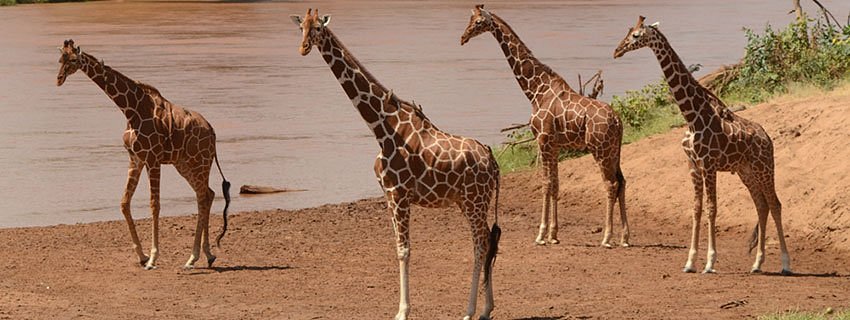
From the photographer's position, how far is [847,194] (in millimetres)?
16172

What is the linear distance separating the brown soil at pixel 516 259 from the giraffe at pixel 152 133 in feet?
2.69

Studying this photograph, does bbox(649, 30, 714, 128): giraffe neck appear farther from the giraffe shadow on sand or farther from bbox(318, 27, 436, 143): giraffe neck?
the giraffe shadow on sand

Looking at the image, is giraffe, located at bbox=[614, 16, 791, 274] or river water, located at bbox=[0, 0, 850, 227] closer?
giraffe, located at bbox=[614, 16, 791, 274]

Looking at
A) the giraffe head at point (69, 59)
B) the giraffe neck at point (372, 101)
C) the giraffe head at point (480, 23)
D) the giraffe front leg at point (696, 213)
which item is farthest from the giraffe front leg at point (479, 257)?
the giraffe head at point (69, 59)

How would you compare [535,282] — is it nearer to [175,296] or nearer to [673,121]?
[175,296]

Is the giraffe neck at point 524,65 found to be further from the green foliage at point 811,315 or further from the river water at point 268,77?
the river water at point 268,77

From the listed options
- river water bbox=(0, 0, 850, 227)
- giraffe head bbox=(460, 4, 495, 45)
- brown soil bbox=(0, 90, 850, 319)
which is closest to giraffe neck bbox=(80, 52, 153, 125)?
brown soil bbox=(0, 90, 850, 319)

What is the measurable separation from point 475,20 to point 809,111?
493 cm

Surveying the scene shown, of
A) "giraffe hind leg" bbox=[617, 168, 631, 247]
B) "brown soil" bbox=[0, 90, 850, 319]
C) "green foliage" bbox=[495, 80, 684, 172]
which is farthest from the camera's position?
"green foliage" bbox=[495, 80, 684, 172]

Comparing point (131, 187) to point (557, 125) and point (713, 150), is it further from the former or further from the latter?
point (713, 150)

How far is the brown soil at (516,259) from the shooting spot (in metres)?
12.6

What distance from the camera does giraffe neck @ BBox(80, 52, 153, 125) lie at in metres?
14.3

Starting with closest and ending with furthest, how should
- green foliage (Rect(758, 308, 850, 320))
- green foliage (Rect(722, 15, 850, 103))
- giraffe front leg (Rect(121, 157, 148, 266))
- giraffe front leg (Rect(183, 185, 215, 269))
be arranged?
1. green foliage (Rect(758, 308, 850, 320))
2. giraffe front leg (Rect(121, 157, 148, 266))
3. giraffe front leg (Rect(183, 185, 215, 269))
4. green foliage (Rect(722, 15, 850, 103))

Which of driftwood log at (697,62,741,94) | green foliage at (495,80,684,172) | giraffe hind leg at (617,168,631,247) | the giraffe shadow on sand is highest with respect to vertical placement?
giraffe hind leg at (617,168,631,247)
